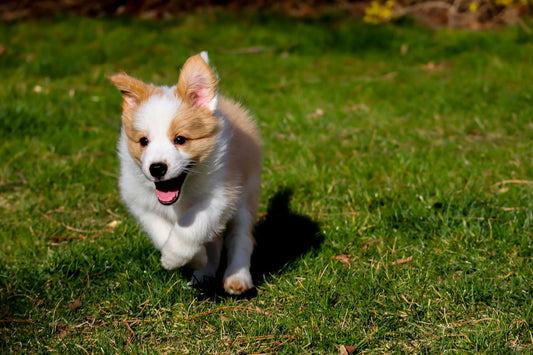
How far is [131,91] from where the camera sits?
9.20 feet

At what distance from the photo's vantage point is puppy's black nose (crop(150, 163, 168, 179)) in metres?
2.52

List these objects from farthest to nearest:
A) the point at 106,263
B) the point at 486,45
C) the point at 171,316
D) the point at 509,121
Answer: the point at 486,45 → the point at 509,121 → the point at 106,263 → the point at 171,316

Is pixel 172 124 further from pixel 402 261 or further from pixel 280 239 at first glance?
pixel 402 261

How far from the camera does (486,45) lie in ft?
24.7

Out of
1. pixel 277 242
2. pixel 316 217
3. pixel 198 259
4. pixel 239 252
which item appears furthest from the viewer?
pixel 316 217

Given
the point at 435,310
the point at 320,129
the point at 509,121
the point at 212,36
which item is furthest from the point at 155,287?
the point at 212,36

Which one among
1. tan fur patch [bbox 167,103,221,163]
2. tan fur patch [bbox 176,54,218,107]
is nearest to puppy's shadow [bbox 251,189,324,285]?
tan fur patch [bbox 167,103,221,163]

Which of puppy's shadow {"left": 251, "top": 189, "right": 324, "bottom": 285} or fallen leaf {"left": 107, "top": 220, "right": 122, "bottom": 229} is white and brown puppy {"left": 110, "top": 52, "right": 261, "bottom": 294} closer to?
puppy's shadow {"left": 251, "top": 189, "right": 324, "bottom": 285}

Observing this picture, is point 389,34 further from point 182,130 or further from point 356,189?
point 182,130

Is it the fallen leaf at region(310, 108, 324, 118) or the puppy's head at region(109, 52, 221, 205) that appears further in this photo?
the fallen leaf at region(310, 108, 324, 118)

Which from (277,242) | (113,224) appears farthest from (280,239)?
(113,224)

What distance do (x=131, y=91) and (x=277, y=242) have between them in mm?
1360

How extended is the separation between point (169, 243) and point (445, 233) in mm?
1626

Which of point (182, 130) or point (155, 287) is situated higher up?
point (182, 130)
